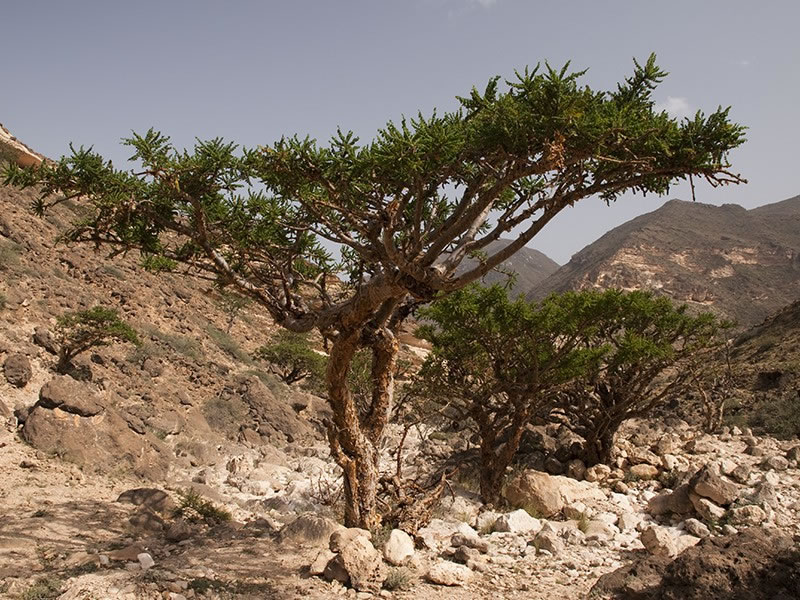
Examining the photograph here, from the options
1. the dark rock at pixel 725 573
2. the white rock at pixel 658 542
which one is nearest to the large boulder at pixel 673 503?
the white rock at pixel 658 542

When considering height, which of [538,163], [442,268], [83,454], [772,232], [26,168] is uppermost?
[772,232]

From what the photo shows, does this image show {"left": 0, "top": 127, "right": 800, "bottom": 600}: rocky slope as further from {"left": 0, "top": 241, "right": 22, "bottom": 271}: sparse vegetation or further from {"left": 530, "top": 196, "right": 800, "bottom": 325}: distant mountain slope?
{"left": 530, "top": 196, "right": 800, "bottom": 325}: distant mountain slope

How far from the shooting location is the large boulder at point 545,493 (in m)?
9.34

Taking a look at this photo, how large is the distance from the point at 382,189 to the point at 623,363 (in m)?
10.4

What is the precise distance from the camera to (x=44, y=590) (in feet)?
14.3

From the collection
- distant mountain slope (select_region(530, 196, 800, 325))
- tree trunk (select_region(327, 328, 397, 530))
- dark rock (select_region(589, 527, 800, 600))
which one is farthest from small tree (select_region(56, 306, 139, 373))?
distant mountain slope (select_region(530, 196, 800, 325))

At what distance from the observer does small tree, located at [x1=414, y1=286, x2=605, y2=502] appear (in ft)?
37.2

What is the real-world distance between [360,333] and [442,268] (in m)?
1.48

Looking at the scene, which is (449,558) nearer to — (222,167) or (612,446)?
(222,167)

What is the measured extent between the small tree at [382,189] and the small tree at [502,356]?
449cm

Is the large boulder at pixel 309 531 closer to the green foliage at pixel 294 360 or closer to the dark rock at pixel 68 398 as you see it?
Result: the dark rock at pixel 68 398

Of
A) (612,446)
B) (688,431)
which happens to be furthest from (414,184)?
(688,431)

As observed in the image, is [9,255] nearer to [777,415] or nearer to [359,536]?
[359,536]

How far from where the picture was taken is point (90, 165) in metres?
5.89
